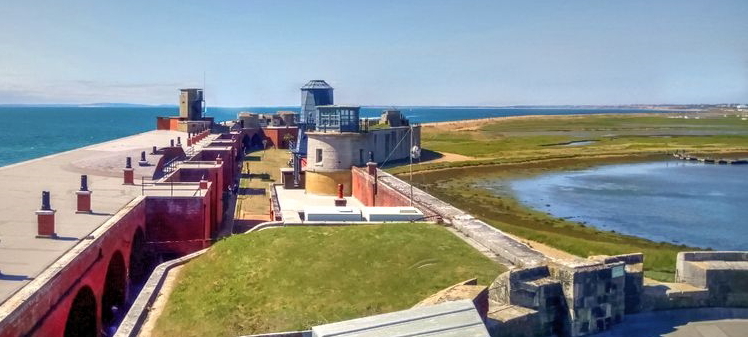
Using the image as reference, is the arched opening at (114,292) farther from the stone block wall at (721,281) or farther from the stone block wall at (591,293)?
the stone block wall at (721,281)

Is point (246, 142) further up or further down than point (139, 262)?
further up

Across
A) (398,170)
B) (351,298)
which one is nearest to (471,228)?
(351,298)

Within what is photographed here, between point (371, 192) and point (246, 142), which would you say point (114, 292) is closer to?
point (371, 192)

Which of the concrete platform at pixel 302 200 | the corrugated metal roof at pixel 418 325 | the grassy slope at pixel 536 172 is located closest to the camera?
the corrugated metal roof at pixel 418 325

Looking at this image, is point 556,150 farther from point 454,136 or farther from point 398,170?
point 398,170

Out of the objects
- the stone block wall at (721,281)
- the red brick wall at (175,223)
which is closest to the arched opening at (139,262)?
the red brick wall at (175,223)

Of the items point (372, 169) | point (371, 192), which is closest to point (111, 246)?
point (371, 192)

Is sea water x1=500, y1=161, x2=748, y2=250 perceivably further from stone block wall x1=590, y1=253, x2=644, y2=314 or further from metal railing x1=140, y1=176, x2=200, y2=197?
metal railing x1=140, y1=176, x2=200, y2=197
